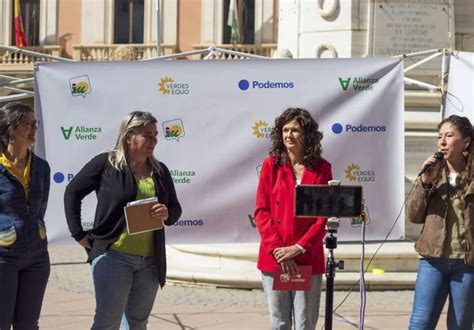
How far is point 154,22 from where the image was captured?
3719 centimetres

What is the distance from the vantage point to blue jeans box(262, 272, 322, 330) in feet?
18.8

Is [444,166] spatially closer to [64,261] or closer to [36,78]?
[36,78]

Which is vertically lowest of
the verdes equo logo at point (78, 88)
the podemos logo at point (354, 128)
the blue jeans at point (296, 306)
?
the blue jeans at point (296, 306)

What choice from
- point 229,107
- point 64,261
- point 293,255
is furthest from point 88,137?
point 64,261

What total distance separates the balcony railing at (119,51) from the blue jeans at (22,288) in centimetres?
3100

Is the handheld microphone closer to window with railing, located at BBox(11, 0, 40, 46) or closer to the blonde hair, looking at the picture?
the blonde hair

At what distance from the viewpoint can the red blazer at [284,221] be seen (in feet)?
18.8

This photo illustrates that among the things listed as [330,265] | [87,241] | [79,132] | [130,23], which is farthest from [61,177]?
[130,23]

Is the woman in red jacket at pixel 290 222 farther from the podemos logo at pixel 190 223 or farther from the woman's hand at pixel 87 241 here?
the podemos logo at pixel 190 223

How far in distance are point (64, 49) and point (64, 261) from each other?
26.2 meters

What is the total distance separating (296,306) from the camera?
5.77 m

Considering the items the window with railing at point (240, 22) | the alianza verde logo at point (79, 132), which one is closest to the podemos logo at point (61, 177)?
the alianza verde logo at point (79, 132)

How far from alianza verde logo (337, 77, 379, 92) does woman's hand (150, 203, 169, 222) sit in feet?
9.02

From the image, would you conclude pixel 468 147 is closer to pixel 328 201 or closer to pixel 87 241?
pixel 328 201
